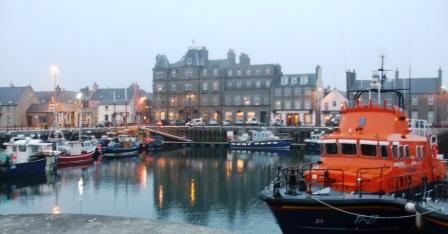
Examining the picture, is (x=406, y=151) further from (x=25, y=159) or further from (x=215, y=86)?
A: (x=215, y=86)

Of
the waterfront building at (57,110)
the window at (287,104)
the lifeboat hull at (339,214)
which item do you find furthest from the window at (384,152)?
the window at (287,104)

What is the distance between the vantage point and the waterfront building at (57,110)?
3332 inches

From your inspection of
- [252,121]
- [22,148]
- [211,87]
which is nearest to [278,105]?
[252,121]

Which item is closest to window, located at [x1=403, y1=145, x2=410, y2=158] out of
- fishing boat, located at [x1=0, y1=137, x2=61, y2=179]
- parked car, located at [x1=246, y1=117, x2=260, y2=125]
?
fishing boat, located at [x1=0, y1=137, x2=61, y2=179]

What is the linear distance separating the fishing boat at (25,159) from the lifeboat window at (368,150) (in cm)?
3146

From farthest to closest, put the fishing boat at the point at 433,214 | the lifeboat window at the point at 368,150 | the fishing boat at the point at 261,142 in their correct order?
the fishing boat at the point at 261,142 < the lifeboat window at the point at 368,150 < the fishing boat at the point at 433,214

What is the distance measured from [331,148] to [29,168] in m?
30.8

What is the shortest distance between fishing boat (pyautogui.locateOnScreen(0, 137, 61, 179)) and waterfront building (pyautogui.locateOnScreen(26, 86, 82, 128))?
33.1 m

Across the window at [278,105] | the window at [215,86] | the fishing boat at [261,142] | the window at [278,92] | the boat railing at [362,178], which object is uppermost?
the window at [215,86]

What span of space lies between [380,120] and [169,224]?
31.4 feet

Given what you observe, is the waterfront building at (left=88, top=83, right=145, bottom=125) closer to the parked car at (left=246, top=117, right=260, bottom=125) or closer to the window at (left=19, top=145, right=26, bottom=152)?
the parked car at (left=246, top=117, right=260, bottom=125)

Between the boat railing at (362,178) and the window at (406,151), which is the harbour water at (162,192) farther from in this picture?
the window at (406,151)

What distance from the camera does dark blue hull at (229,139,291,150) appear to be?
70375mm

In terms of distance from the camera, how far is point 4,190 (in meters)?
35.7
